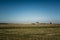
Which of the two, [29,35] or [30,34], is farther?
[30,34]
